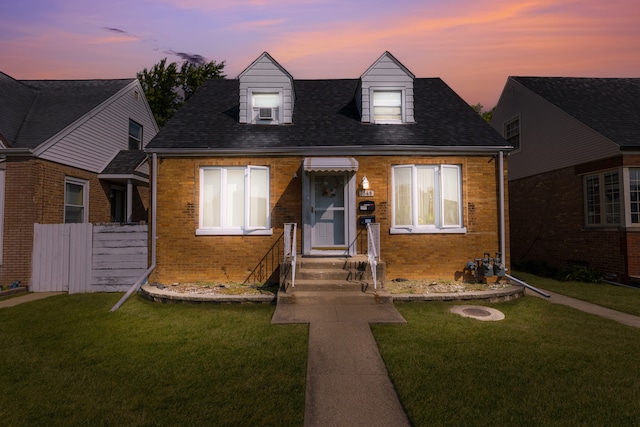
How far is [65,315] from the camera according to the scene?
279 inches

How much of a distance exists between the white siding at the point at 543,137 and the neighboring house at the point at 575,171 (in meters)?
0.03

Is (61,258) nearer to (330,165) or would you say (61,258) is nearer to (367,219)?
(330,165)

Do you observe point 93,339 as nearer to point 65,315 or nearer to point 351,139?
point 65,315

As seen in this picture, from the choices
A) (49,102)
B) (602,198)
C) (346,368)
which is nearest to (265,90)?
(346,368)

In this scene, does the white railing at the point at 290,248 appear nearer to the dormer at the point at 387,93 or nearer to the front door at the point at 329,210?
the front door at the point at 329,210

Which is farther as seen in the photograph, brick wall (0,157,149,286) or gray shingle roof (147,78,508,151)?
brick wall (0,157,149,286)

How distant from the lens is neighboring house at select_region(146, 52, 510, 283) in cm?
952

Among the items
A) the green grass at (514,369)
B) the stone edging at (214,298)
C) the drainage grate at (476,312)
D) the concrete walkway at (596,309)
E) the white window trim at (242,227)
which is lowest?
the concrete walkway at (596,309)

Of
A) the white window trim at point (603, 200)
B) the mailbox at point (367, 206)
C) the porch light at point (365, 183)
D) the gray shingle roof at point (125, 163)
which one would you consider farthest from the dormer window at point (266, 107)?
the white window trim at point (603, 200)

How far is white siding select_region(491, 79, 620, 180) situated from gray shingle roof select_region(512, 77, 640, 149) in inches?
9.9

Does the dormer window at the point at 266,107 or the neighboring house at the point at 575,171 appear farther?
the dormer window at the point at 266,107

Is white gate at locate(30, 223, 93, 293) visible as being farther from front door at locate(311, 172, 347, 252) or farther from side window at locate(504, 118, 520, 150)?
side window at locate(504, 118, 520, 150)

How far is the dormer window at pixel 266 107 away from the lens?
35.5 feet

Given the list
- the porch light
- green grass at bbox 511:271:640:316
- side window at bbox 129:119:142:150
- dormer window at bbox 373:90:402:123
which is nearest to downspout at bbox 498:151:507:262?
green grass at bbox 511:271:640:316
